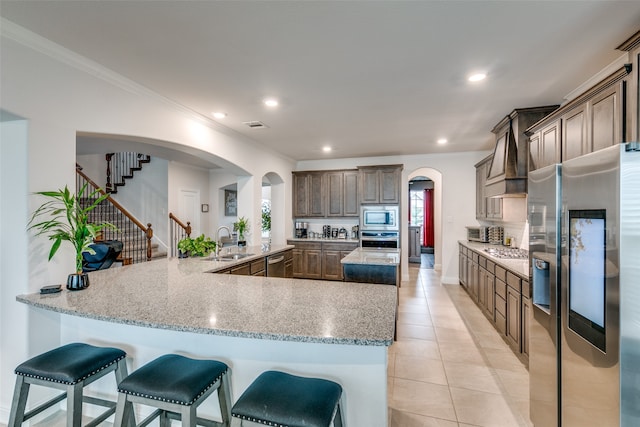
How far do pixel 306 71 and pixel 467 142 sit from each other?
368cm

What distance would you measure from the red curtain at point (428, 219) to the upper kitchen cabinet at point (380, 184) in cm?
404

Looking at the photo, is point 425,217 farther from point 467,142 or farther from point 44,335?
point 44,335

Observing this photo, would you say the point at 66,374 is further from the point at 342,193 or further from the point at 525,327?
the point at 342,193

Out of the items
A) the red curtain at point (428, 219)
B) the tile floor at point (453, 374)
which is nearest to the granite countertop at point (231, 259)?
the tile floor at point (453, 374)

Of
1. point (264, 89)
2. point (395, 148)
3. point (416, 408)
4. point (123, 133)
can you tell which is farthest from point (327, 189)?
point (416, 408)

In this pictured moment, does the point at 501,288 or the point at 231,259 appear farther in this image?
the point at 231,259

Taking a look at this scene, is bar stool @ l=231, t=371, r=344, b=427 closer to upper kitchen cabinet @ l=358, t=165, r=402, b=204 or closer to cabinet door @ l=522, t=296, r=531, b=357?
cabinet door @ l=522, t=296, r=531, b=357

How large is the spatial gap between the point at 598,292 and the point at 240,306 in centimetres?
184

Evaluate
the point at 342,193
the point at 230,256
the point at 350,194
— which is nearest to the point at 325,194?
the point at 342,193

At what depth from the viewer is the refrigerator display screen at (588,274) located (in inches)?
52.2

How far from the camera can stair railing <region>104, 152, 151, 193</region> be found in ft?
23.5

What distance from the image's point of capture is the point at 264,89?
2.84 metres

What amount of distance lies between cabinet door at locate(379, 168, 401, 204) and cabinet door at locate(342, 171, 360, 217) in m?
0.55

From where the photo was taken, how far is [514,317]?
297 cm
